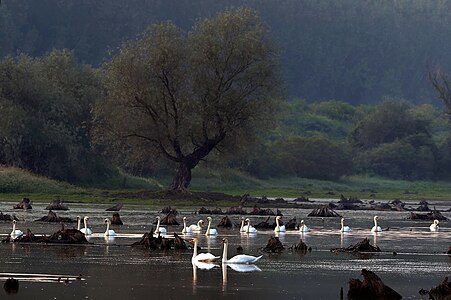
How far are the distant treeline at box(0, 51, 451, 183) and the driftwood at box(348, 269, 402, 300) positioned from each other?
57.7m

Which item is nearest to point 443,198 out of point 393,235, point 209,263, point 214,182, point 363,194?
point 363,194

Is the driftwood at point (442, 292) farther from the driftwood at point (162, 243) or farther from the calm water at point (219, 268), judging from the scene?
the driftwood at point (162, 243)

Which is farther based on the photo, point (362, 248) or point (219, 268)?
point (362, 248)

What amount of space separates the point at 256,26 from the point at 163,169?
2810cm

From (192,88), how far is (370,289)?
56.6 m

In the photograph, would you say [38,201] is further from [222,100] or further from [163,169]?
[163,169]

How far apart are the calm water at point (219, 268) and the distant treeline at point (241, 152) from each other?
3905cm

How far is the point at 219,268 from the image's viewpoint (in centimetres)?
3331

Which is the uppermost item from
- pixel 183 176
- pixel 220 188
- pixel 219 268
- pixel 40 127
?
pixel 40 127

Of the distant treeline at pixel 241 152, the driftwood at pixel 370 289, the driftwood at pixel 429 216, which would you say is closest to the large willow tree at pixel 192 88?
the distant treeline at pixel 241 152

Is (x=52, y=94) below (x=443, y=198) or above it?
above

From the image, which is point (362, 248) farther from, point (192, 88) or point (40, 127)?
point (40, 127)

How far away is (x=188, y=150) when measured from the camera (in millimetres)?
88812

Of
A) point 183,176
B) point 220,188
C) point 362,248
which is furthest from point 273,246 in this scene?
point 220,188
